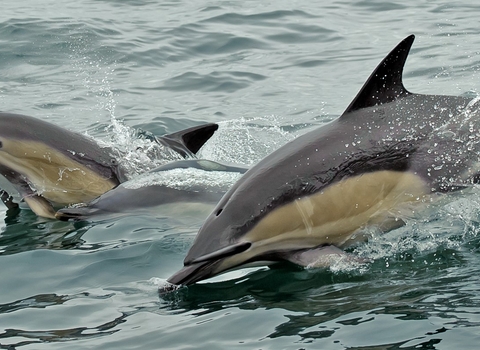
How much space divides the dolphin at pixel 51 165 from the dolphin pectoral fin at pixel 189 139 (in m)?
0.63

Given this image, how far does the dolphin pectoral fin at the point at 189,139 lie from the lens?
31.3 feet

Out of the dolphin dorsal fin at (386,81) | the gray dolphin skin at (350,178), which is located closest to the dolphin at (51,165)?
the gray dolphin skin at (350,178)

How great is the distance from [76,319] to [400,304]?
211cm

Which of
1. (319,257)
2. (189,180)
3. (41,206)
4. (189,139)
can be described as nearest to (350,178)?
(319,257)

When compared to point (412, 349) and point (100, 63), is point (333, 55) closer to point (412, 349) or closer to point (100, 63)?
point (100, 63)

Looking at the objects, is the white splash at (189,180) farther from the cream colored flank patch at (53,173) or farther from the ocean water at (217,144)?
the cream colored flank patch at (53,173)

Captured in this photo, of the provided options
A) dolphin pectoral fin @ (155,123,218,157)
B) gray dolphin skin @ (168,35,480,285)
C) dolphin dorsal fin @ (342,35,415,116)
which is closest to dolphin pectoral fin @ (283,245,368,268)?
gray dolphin skin @ (168,35,480,285)

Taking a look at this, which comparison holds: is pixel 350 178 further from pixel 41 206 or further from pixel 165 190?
pixel 41 206

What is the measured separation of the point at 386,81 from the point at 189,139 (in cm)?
336

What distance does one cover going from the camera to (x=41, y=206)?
8.76m

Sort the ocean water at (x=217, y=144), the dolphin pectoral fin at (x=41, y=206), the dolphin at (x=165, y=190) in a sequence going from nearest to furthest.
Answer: the ocean water at (x=217, y=144) → the dolphin at (x=165, y=190) → the dolphin pectoral fin at (x=41, y=206)

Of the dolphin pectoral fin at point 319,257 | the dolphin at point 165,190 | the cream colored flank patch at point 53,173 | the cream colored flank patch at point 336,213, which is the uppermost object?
the cream colored flank patch at point 53,173

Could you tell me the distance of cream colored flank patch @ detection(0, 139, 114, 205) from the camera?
895 cm

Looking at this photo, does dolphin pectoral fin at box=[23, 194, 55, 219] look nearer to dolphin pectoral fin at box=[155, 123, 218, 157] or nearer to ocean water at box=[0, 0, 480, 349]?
ocean water at box=[0, 0, 480, 349]
